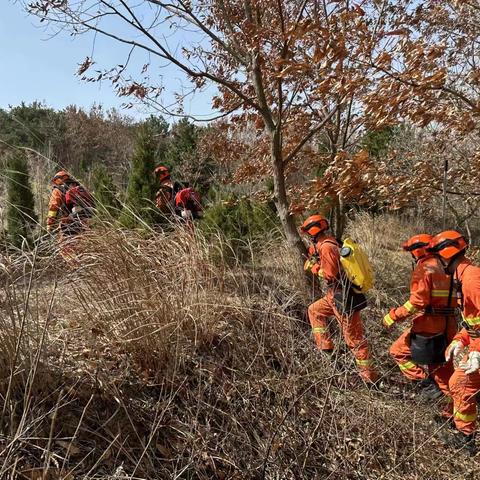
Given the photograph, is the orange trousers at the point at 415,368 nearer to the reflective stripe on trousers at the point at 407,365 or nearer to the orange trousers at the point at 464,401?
the reflective stripe on trousers at the point at 407,365

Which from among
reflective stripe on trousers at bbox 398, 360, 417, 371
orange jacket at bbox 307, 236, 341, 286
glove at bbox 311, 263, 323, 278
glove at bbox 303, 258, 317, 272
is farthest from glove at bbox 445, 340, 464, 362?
glove at bbox 303, 258, 317, 272

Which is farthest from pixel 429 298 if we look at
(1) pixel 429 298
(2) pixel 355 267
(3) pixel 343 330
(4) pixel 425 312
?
(3) pixel 343 330

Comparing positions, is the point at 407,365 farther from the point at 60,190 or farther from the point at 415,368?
the point at 60,190

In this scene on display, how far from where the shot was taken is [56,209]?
4207 mm

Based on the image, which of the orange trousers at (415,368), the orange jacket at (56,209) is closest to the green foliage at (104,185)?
the orange jacket at (56,209)

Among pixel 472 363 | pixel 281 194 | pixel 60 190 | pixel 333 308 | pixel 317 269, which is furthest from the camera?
pixel 281 194

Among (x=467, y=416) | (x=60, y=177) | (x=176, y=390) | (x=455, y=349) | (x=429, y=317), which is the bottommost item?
(x=467, y=416)

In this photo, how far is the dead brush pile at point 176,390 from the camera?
267 centimetres

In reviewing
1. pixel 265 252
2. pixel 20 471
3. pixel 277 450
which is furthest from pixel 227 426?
pixel 265 252

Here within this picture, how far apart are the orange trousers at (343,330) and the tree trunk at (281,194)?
32.4 inches

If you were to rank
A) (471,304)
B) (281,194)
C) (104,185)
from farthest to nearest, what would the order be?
(104,185) < (281,194) < (471,304)

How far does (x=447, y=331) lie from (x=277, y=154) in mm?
2550

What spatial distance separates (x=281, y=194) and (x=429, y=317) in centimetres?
206

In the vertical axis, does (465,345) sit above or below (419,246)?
below
